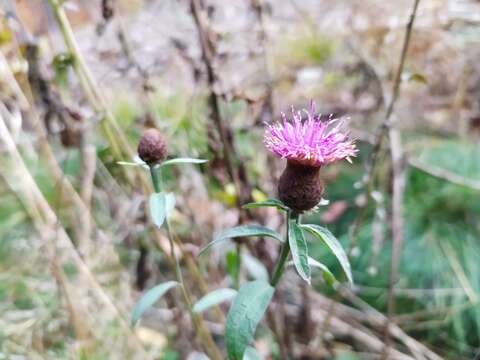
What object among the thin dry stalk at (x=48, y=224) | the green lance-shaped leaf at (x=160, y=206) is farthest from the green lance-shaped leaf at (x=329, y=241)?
the thin dry stalk at (x=48, y=224)

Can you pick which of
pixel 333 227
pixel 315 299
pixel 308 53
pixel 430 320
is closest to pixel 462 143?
pixel 333 227

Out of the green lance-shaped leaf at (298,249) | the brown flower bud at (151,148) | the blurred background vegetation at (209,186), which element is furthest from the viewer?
the blurred background vegetation at (209,186)

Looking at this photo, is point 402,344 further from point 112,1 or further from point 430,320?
point 112,1

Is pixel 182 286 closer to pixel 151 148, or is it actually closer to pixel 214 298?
pixel 214 298

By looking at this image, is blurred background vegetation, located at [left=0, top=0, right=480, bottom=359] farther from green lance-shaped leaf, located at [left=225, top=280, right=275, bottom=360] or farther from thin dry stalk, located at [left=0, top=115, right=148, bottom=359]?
green lance-shaped leaf, located at [left=225, top=280, right=275, bottom=360]

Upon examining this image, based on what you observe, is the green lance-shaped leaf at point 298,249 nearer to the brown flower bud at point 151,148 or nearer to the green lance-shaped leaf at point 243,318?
the green lance-shaped leaf at point 243,318

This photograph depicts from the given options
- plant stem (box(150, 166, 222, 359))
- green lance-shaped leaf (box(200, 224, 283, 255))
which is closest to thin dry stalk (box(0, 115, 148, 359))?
plant stem (box(150, 166, 222, 359))

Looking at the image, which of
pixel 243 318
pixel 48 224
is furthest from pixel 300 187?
pixel 48 224
